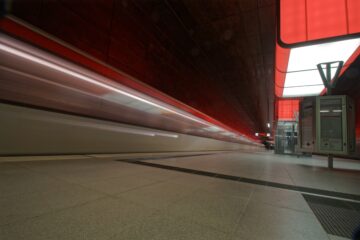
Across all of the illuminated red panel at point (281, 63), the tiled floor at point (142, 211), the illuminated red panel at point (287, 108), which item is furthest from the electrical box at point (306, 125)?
the illuminated red panel at point (287, 108)

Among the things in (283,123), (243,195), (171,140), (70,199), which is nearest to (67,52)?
(70,199)

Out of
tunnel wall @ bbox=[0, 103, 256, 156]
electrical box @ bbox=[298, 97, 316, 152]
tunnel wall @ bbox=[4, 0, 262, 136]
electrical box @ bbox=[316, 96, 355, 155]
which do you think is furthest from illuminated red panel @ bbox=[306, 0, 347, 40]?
tunnel wall @ bbox=[0, 103, 256, 156]

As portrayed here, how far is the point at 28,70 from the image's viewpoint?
292cm

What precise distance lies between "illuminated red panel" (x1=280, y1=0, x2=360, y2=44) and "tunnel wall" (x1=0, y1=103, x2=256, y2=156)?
4.77 m

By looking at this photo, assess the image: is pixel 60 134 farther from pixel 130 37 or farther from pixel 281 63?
pixel 281 63

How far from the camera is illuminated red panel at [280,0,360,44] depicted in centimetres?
303

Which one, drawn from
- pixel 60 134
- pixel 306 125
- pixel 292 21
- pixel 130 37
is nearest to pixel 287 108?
pixel 306 125

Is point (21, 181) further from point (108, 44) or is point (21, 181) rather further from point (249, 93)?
point (249, 93)

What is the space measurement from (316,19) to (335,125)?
250cm

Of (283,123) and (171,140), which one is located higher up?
(283,123)

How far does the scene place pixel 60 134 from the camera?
3484 mm

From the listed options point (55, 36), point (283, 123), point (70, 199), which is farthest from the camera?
point (283, 123)

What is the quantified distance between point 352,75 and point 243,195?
29.7 feet

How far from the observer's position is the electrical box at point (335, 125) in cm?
393
